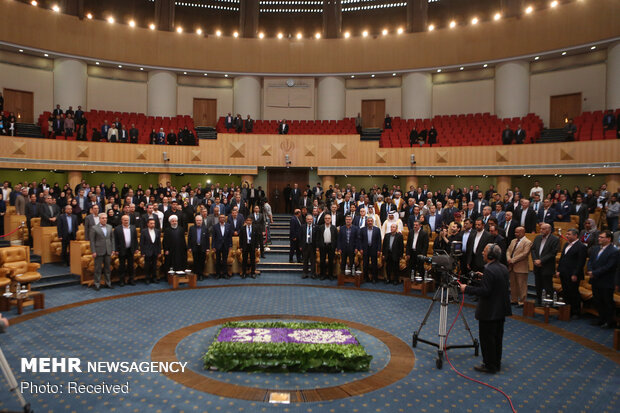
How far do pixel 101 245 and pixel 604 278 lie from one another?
937 cm

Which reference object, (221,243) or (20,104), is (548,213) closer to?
(221,243)

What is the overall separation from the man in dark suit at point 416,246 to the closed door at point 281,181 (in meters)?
10.8

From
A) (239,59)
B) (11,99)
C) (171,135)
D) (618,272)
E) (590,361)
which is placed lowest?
(590,361)

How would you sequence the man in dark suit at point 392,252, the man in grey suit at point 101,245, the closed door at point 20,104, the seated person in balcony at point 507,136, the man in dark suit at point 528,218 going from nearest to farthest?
the man in grey suit at point 101,245, the man in dark suit at point 392,252, the man in dark suit at point 528,218, the seated person in balcony at point 507,136, the closed door at point 20,104

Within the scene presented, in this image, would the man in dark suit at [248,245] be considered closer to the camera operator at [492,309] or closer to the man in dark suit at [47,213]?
the man in dark suit at [47,213]

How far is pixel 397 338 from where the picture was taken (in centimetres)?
614

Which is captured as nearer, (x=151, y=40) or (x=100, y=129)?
(x=100, y=129)

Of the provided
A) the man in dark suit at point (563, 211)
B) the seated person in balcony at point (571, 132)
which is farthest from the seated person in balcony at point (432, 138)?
the man in dark suit at point (563, 211)

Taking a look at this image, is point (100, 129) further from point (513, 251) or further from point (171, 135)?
point (513, 251)

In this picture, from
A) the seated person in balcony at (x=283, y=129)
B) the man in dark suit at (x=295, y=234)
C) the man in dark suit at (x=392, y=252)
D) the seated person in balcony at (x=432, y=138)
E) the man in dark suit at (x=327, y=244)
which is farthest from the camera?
the seated person in balcony at (x=283, y=129)

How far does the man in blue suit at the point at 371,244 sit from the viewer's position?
32.7 feet

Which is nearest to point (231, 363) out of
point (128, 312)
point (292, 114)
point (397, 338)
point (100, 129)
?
point (397, 338)

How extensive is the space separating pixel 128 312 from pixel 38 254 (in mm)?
5173

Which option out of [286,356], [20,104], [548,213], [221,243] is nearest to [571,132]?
[548,213]
